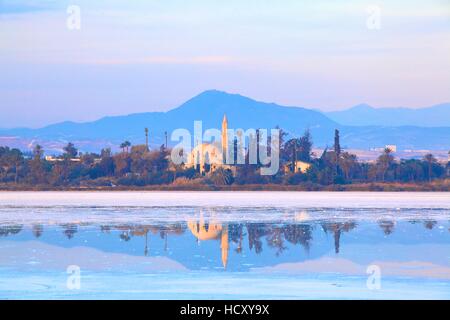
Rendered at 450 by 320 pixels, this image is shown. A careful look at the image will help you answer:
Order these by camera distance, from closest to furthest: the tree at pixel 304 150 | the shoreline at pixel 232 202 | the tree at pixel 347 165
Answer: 1. the shoreline at pixel 232 202
2. the tree at pixel 347 165
3. the tree at pixel 304 150

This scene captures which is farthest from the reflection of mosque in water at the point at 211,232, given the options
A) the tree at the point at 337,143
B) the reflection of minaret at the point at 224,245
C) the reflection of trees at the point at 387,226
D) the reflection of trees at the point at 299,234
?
the tree at the point at 337,143

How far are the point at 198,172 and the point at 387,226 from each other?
2948 inches

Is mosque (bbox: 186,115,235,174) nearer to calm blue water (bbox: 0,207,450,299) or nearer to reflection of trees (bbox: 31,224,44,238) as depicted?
calm blue water (bbox: 0,207,450,299)

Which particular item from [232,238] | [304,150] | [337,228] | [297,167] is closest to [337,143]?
[297,167]

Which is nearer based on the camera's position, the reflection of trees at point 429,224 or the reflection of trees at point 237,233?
the reflection of trees at point 237,233

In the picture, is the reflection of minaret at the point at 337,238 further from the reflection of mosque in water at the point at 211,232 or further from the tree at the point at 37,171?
the tree at the point at 37,171

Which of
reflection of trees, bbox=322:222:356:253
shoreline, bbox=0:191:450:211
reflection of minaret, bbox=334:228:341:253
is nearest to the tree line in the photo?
shoreline, bbox=0:191:450:211

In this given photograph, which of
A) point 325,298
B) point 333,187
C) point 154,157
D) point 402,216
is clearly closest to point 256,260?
point 325,298

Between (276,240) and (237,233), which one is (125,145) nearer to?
(237,233)

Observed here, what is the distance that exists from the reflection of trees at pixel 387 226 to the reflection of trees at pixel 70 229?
8223mm

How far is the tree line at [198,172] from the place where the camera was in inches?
3969

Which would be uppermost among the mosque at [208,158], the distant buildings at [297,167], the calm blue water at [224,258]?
the mosque at [208,158]
